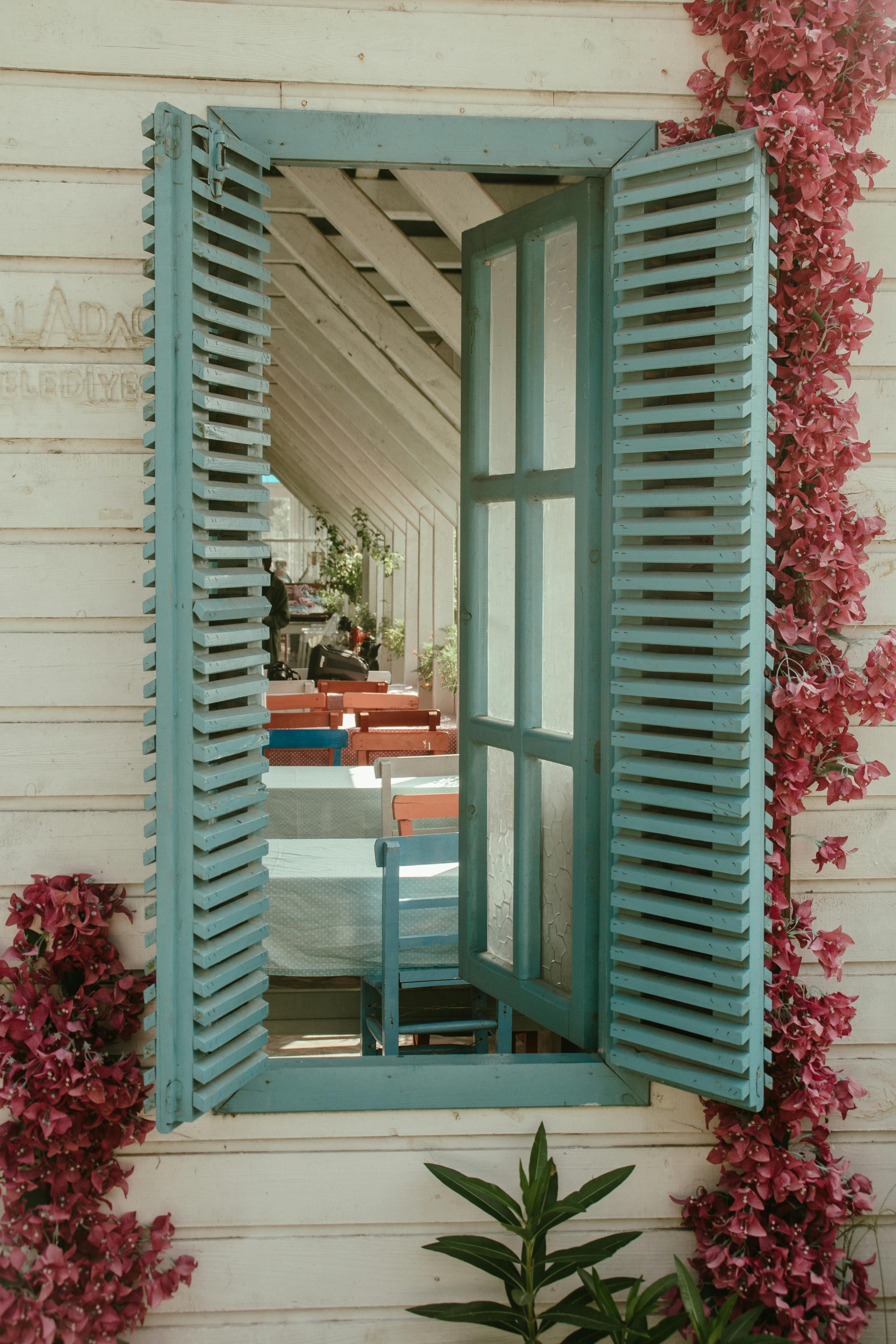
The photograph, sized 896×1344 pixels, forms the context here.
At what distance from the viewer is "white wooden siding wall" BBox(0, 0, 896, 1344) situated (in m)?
2.18

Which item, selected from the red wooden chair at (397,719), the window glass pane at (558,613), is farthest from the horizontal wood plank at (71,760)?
the red wooden chair at (397,719)

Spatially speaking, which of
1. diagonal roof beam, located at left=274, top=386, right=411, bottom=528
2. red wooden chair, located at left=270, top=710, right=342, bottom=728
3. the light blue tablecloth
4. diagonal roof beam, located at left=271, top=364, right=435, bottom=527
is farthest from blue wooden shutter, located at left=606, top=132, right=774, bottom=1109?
diagonal roof beam, located at left=274, top=386, right=411, bottom=528

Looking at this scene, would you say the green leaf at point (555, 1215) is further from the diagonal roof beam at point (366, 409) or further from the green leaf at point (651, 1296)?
the diagonal roof beam at point (366, 409)

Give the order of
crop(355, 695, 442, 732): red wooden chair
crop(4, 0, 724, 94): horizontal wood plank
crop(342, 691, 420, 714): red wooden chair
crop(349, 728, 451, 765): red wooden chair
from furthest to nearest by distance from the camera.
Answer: crop(342, 691, 420, 714): red wooden chair, crop(355, 695, 442, 732): red wooden chair, crop(349, 728, 451, 765): red wooden chair, crop(4, 0, 724, 94): horizontal wood plank

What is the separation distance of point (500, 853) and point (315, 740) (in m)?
2.76

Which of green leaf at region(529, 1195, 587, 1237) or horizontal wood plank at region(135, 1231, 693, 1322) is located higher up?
green leaf at region(529, 1195, 587, 1237)

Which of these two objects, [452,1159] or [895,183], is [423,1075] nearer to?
[452,1159]

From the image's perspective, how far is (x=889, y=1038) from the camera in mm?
2354

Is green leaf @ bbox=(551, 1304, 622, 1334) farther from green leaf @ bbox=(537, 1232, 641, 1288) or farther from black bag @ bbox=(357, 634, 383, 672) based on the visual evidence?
black bag @ bbox=(357, 634, 383, 672)

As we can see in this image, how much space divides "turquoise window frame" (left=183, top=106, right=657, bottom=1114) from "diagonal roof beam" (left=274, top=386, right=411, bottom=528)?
9263mm

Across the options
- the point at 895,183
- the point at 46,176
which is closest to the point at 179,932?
the point at 46,176

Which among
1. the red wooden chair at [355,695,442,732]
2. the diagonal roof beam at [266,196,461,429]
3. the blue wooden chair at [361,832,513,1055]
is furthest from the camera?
the diagonal roof beam at [266,196,461,429]

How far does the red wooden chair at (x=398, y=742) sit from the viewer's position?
5094 mm

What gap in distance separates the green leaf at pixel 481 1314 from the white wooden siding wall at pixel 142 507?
184 mm
